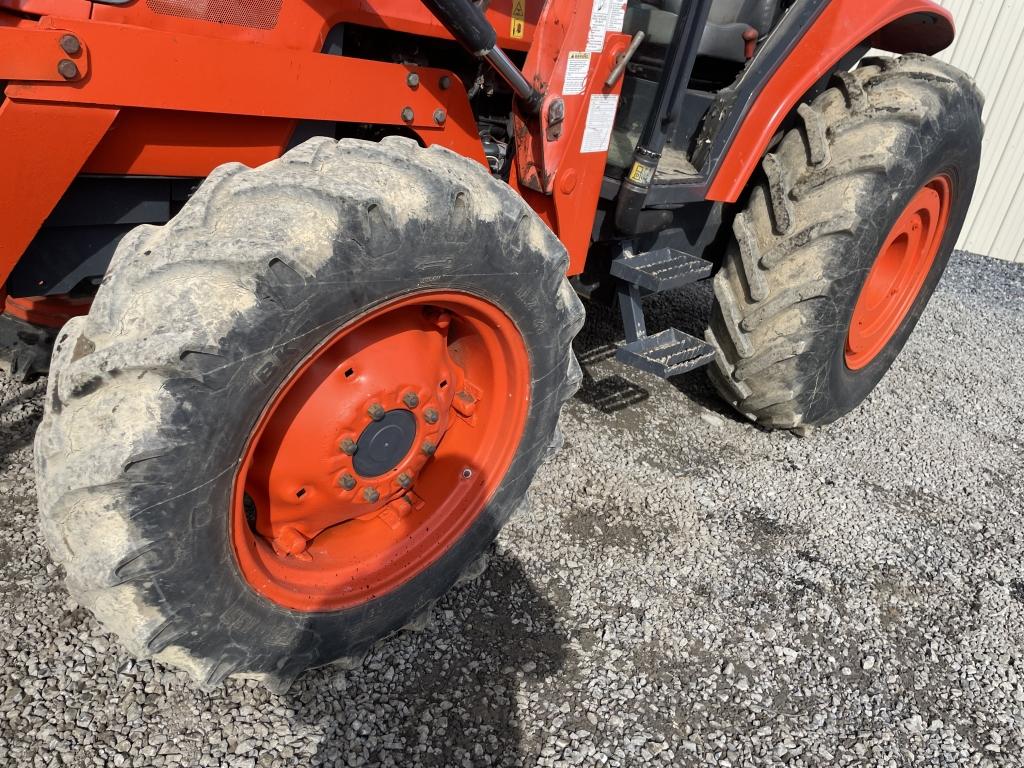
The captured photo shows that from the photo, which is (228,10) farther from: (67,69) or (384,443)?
(384,443)

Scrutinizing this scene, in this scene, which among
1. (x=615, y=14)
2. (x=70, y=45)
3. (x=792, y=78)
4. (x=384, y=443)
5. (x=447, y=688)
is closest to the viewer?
(x=70, y=45)

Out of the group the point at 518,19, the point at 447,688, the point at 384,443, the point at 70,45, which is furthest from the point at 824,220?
the point at 70,45

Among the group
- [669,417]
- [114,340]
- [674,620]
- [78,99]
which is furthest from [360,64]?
[669,417]

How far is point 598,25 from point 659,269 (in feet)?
2.83

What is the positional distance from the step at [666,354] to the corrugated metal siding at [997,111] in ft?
17.7

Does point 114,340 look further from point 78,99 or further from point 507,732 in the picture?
point 507,732

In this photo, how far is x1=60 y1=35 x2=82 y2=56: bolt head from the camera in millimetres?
1408

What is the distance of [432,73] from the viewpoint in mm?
2008

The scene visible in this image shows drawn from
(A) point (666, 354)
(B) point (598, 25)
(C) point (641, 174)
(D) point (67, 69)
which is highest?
(B) point (598, 25)

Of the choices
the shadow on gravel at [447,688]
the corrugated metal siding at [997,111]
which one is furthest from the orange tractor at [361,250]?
the corrugated metal siding at [997,111]

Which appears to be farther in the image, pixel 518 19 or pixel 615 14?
pixel 518 19

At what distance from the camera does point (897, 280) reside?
11.8 feet

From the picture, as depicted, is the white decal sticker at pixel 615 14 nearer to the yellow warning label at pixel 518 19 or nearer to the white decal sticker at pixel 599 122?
the white decal sticker at pixel 599 122

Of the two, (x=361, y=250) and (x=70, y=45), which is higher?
(x=70, y=45)
